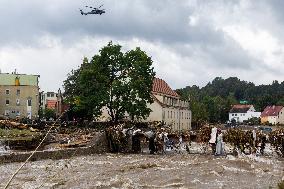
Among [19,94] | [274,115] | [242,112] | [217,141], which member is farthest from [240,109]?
[217,141]

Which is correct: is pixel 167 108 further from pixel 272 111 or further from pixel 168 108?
pixel 272 111

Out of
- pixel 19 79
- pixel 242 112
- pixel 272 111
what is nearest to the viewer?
pixel 19 79

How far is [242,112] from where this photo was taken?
19275 centimetres

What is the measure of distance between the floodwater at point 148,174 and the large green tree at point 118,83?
33194mm

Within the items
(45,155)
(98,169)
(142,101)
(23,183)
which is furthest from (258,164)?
(142,101)

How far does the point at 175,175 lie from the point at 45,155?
8.44 metres

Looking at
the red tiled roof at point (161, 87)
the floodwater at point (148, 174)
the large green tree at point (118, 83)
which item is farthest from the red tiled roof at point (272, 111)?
the floodwater at point (148, 174)

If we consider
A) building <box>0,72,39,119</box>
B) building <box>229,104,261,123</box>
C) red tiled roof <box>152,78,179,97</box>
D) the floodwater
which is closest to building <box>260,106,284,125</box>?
building <box>229,104,261,123</box>

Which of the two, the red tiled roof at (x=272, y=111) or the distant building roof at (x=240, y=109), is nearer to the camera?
the red tiled roof at (x=272, y=111)

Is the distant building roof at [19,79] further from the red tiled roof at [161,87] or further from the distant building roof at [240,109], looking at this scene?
the distant building roof at [240,109]

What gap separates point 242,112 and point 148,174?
576 ft

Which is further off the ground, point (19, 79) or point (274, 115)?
point (19, 79)

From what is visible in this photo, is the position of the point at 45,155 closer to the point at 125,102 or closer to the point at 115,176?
the point at 115,176

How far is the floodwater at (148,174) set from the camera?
59.8 ft
